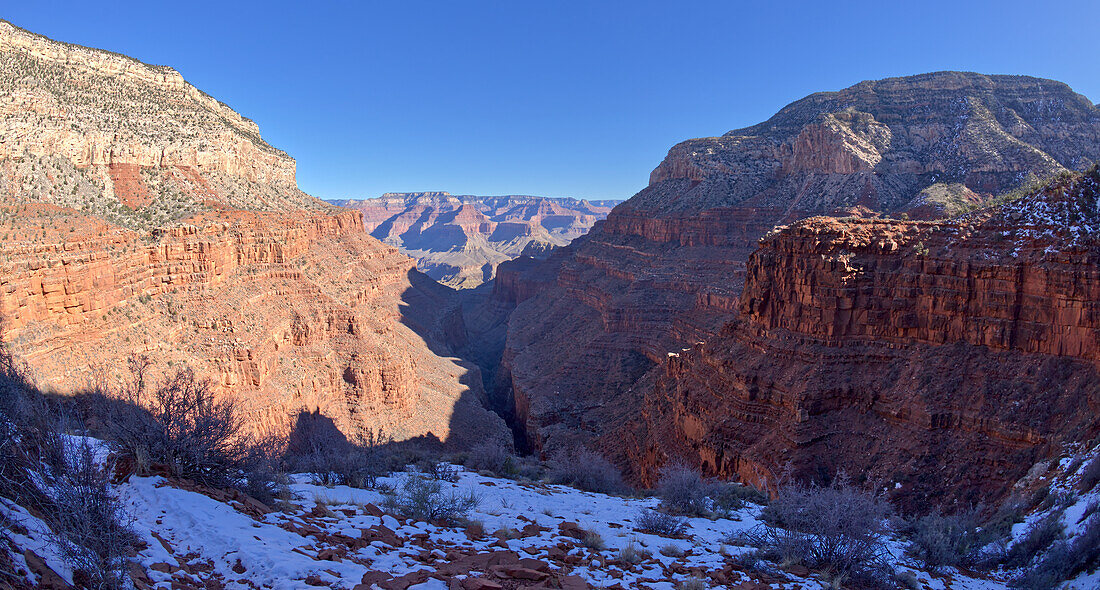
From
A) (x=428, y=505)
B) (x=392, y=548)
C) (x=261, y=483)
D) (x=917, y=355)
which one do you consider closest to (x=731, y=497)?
(x=428, y=505)

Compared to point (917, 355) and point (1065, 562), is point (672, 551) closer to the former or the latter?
point (1065, 562)

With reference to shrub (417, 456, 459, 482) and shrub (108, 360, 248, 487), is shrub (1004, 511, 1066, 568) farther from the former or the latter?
shrub (108, 360, 248, 487)

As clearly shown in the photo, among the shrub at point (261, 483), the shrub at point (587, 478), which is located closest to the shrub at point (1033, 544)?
the shrub at point (587, 478)

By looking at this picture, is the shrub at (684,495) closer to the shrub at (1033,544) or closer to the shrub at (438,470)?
the shrub at (438,470)

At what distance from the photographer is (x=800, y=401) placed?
2441 centimetres

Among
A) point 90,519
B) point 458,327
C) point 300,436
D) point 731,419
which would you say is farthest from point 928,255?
point 458,327

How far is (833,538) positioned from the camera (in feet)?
36.7

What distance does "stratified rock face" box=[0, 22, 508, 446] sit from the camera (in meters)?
26.0

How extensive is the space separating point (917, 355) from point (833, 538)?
16.3 metres

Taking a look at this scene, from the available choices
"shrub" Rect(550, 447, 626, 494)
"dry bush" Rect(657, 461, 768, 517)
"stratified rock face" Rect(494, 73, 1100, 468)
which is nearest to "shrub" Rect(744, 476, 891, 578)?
"dry bush" Rect(657, 461, 768, 517)

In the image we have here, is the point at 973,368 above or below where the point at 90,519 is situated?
above

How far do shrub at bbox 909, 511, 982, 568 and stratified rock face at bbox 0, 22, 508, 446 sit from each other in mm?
30388

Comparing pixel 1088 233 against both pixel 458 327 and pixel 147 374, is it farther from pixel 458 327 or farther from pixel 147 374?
pixel 458 327

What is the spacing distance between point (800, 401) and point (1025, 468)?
757cm
